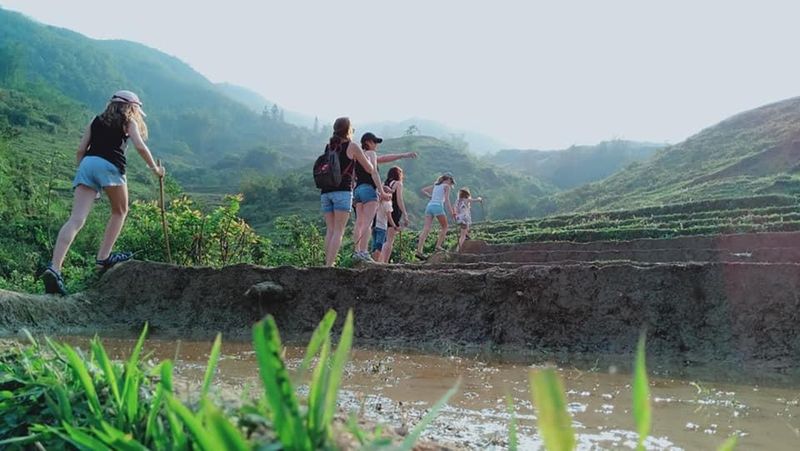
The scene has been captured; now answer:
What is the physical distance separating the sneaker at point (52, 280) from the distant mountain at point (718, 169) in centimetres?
2827

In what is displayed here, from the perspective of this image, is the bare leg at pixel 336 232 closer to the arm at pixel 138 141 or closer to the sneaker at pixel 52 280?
the arm at pixel 138 141

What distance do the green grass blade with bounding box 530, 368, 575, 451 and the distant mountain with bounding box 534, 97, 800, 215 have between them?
100 feet

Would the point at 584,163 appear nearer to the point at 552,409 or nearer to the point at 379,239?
the point at 379,239

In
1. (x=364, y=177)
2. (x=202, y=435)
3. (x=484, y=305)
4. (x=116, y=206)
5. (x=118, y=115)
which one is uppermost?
(x=118, y=115)

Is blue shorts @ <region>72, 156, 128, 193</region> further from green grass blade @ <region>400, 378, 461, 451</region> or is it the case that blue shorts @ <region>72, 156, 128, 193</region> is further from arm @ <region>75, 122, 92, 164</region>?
green grass blade @ <region>400, 378, 461, 451</region>

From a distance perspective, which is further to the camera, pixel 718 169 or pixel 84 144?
pixel 718 169

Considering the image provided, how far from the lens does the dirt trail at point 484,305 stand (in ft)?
15.6

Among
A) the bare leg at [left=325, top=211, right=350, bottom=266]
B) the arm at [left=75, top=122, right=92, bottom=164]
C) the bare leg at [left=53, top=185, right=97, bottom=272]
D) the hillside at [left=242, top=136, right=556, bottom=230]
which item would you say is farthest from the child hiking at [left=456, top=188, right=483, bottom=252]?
the hillside at [left=242, top=136, right=556, bottom=230]

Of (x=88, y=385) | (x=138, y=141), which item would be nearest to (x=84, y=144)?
(x=138, y=141)

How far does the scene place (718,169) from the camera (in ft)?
134

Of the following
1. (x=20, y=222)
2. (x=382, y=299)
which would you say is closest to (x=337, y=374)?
(x=382, y=299)

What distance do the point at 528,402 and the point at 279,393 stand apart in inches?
98.4

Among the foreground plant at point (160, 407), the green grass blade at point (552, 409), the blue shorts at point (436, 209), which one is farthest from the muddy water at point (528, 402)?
the blue shorts at point (436, 209)

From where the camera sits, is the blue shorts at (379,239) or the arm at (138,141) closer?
the arm at (138,141)
